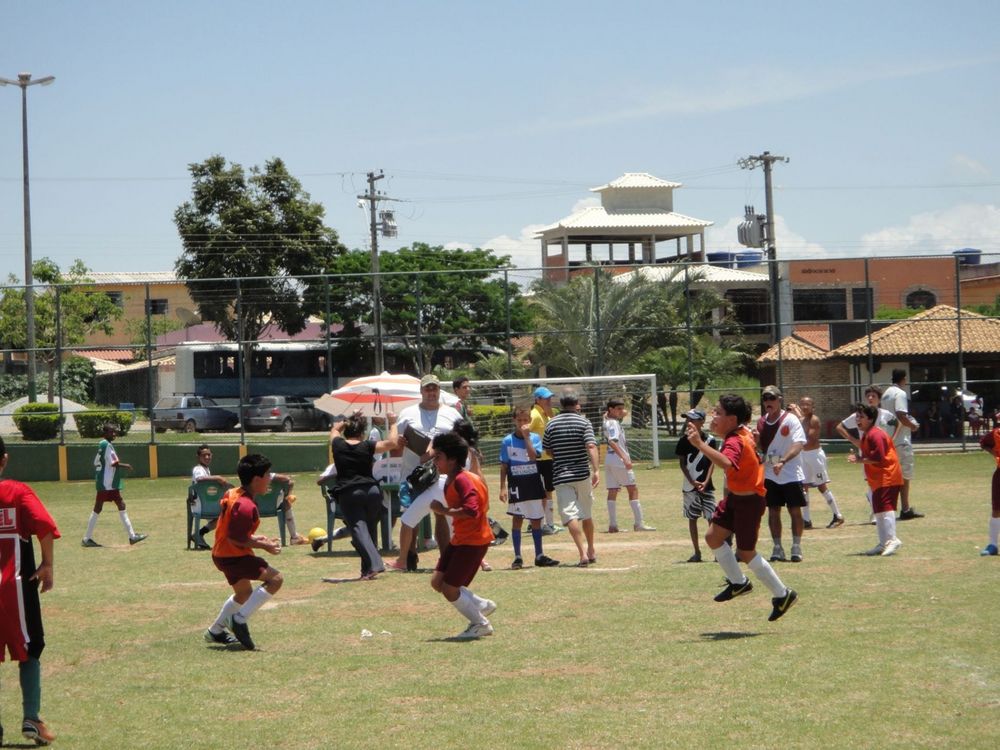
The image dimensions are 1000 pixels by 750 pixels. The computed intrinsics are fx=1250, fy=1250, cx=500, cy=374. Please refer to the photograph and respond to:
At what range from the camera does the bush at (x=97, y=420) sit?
1350 inches

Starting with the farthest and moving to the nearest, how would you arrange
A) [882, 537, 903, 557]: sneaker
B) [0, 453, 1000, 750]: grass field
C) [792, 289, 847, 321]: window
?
1. [792, 289, 847, 321]: window
2. [882, 537, 903, 557]: sneaker
3. [0, 453, 1000, 750]: grass field

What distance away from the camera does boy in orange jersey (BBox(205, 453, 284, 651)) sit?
30.1ft

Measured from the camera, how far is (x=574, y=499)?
43.6 ft

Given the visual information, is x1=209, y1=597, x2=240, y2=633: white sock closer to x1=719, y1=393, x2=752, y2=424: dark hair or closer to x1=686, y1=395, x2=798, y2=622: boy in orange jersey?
x1=686, y1=395, x2=798, y2=622: boy in orange jersey

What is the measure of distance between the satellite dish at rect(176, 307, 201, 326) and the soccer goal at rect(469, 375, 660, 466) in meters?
8.14

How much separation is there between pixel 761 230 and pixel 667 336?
20.2 m

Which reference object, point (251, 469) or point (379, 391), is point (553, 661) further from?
point (379, 391)

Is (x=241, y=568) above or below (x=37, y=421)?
below

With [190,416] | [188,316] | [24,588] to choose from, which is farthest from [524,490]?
[188,316]

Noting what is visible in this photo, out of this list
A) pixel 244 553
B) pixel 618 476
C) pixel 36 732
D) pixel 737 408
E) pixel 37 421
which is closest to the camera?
pixel 36 732

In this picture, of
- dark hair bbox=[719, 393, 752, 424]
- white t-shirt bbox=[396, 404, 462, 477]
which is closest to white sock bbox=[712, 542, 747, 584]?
dark hair bbox=[719, 393, 752, 424]

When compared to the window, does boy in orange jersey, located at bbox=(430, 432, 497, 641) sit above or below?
below

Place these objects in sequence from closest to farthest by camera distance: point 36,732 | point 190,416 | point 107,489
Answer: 1. point 36,732
2. point 107,489
3. point 190,416

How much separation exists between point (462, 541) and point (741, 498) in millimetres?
2127
